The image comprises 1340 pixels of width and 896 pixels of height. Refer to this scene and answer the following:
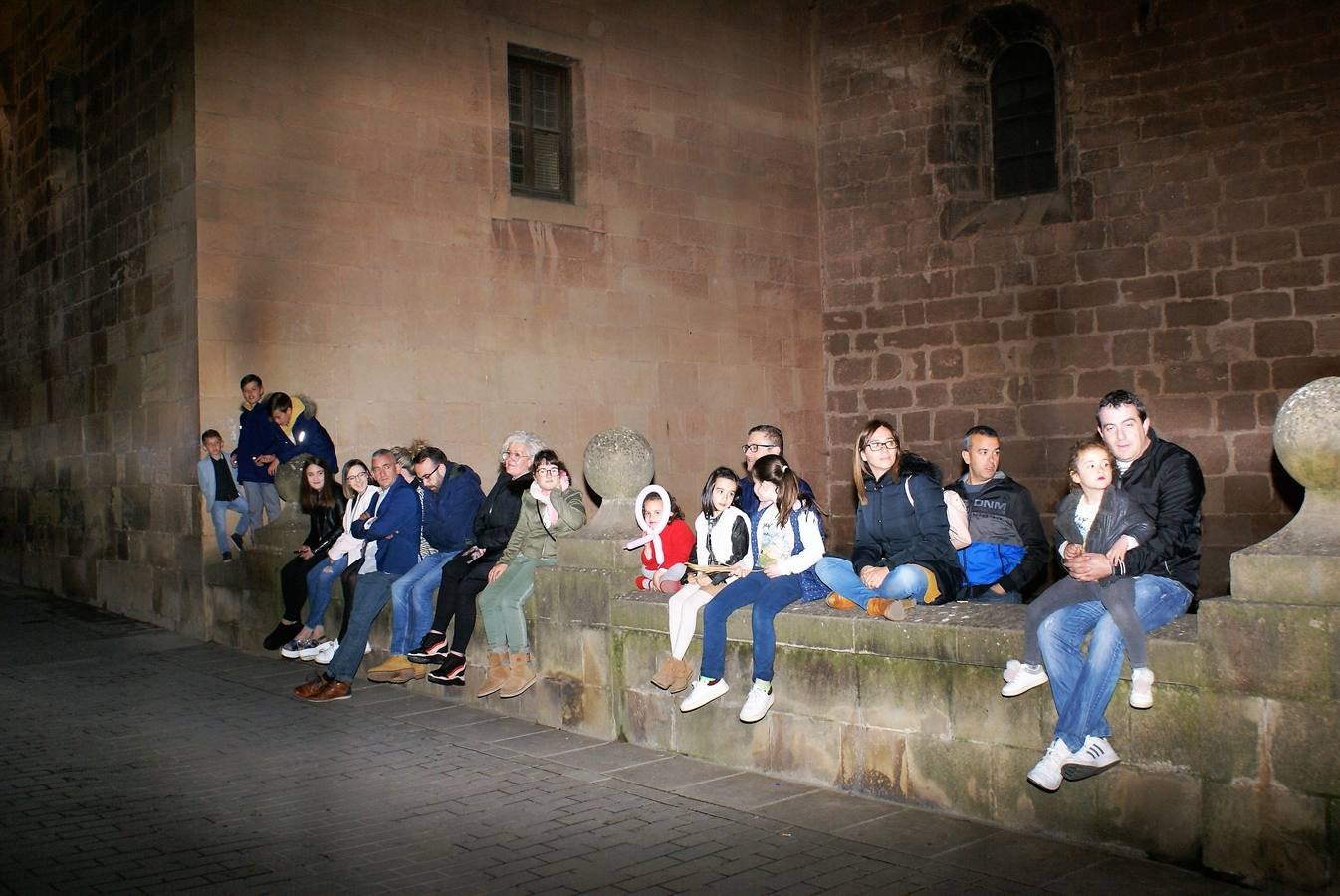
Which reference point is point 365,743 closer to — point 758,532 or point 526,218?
point 758,532

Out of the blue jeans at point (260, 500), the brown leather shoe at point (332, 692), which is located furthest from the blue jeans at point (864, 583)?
the blue jeans at point (260, 500)

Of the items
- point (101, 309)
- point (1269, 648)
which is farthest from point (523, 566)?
point (101, 309)

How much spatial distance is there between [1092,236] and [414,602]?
9659 mm

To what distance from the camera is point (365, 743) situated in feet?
24.8

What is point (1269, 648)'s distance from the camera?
4879 mm

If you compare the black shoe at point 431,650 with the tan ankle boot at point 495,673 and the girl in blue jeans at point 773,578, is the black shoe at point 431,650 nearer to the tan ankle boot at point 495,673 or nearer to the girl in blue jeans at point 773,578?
the tan ankle boot at point 495,673

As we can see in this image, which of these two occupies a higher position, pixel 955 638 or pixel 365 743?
pixel 955 638

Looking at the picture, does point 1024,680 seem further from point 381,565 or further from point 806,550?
point 381,565

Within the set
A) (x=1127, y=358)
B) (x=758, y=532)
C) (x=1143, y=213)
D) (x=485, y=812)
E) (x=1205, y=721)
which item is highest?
(x=1143, y=213)

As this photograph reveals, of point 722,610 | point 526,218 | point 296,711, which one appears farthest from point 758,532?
point 526,218

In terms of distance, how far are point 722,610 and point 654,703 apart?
850 mm

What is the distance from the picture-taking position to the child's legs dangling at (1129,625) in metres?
5.17

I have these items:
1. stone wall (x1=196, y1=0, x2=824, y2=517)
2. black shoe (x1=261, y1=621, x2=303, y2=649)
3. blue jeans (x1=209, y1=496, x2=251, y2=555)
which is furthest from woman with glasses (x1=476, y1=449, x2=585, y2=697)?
stone wall (x1=196, y1=0, x2=824, y2=517)

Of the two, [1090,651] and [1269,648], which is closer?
[1269,648]
